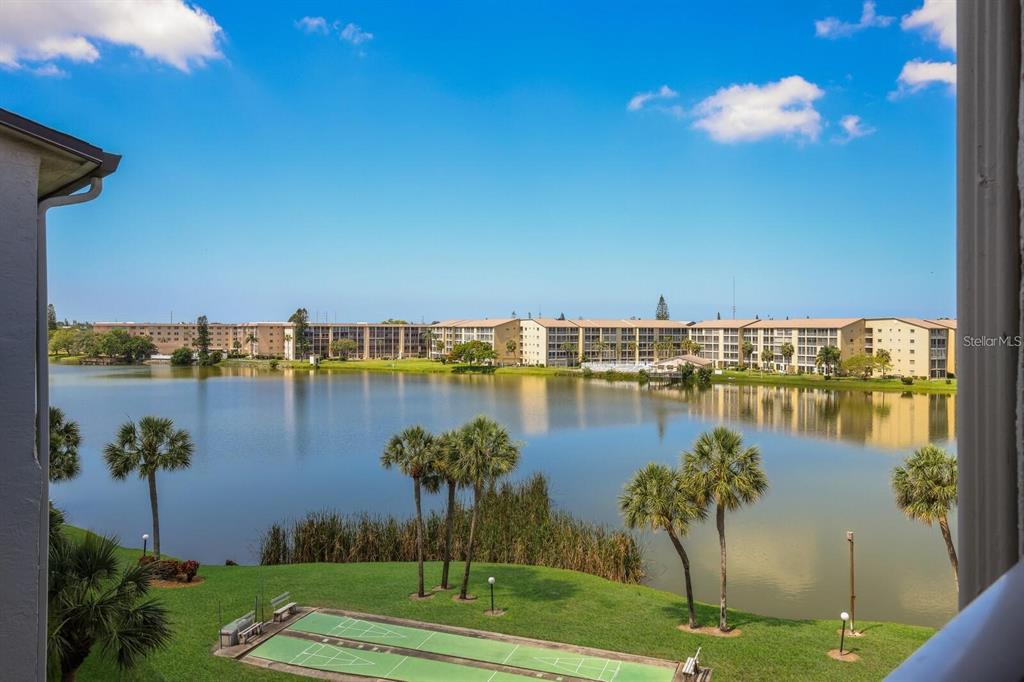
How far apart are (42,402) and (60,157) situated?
1401 mm

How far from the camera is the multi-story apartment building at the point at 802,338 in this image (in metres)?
67.0

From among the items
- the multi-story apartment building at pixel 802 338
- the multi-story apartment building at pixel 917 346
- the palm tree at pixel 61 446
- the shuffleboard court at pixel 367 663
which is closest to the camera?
the shuffleboard court at pixel 367 663

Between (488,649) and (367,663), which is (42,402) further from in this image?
(488,649)

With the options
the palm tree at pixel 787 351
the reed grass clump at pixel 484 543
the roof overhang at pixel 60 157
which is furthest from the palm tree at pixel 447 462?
the palm tree at pixel 787 351

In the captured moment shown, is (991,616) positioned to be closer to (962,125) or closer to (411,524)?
(962,125)

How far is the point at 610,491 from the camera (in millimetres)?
23125

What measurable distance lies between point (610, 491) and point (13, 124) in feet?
70.6

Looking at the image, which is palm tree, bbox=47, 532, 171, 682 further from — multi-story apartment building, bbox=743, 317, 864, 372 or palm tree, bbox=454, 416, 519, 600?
multi-story apartment building, bbox=743, 317, 864, 372

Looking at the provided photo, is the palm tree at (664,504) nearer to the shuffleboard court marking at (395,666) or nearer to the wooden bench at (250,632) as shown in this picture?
the shuffleboard court marking at (395,666)

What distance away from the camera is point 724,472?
12602mm

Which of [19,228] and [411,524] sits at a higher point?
[19,228]

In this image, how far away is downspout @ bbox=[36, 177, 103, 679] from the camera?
3701 mm

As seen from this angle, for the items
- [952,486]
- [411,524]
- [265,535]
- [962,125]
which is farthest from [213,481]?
[962,125]

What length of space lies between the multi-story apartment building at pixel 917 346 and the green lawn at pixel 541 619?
5588 cm
